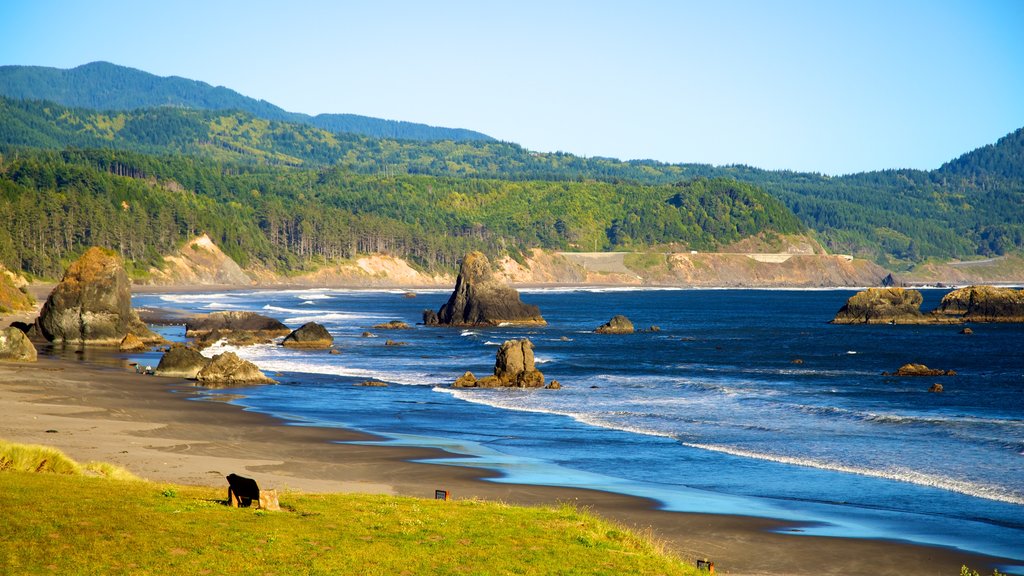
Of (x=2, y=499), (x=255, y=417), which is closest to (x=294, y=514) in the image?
(x=2, y=499)

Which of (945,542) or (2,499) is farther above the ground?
(2,499)

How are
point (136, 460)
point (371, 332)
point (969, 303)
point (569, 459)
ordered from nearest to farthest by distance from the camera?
point (136, 460)
point (569, 459)
point (371, 332)
point (969, 303)

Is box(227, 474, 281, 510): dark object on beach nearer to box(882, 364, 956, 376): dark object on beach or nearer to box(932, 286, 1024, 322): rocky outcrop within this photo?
box(882, 364, 956, 376): dark object on beach

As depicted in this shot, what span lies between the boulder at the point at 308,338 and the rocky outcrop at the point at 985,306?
260ft

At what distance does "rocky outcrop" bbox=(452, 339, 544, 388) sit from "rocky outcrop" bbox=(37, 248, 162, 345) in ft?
101

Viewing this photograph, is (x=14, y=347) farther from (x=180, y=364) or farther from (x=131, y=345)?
(x=131, y=345)

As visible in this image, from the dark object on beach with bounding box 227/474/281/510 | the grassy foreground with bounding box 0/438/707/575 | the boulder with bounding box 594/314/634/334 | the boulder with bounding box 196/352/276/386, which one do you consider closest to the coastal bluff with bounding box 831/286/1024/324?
the boulder with bounding box 594/314/634/334

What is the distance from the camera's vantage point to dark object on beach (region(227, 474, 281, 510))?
72.5 feet

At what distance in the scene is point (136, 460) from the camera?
32.4 m

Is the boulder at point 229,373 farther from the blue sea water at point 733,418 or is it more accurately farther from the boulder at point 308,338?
the boulder at point 308,338

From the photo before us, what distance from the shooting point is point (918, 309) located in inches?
4985

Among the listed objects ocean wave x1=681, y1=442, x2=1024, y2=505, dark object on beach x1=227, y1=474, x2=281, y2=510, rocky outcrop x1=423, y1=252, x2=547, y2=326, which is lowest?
ocean wave x1=681, y1=442, x2=1024, y2=505

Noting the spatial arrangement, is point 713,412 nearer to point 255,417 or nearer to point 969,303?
point 255,417

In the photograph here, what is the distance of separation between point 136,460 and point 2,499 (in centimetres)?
1248
